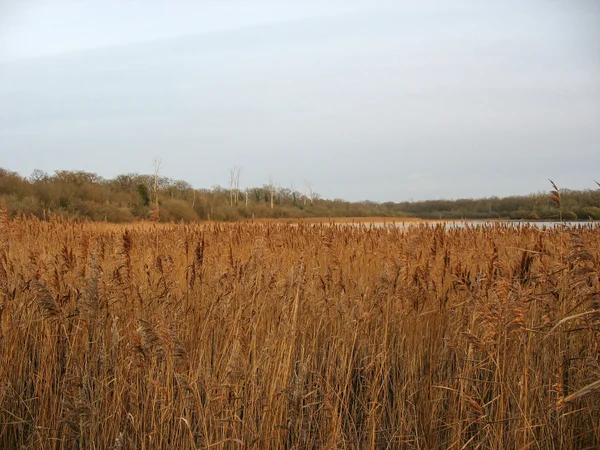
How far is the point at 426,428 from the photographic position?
2.57m

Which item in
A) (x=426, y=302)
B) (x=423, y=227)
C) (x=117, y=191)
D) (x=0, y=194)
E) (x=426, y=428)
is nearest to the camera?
(x=426, y=428)

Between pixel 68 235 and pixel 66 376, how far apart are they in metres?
5.86

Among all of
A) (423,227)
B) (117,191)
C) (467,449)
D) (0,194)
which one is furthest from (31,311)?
(117,191)

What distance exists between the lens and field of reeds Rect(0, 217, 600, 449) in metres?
2.07

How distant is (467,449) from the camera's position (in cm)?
242

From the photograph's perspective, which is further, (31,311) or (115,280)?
(115,280)

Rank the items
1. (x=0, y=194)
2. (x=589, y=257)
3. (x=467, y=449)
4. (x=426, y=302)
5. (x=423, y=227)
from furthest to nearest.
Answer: (x=0, y=194) → (x=423, y=227) → (x=426, y=302) → (x=467, y=449) → (x=589, y=257)

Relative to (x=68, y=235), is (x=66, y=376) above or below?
below

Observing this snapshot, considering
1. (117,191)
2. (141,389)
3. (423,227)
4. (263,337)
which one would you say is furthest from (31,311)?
(117,191)

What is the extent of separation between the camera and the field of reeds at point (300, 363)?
2074mm

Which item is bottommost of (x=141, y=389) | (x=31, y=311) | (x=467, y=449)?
(x=467, y=449)

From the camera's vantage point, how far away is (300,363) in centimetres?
254

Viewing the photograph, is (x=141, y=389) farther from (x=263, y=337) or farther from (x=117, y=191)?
(x=117, y=191)

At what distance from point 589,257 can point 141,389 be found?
2.30m
